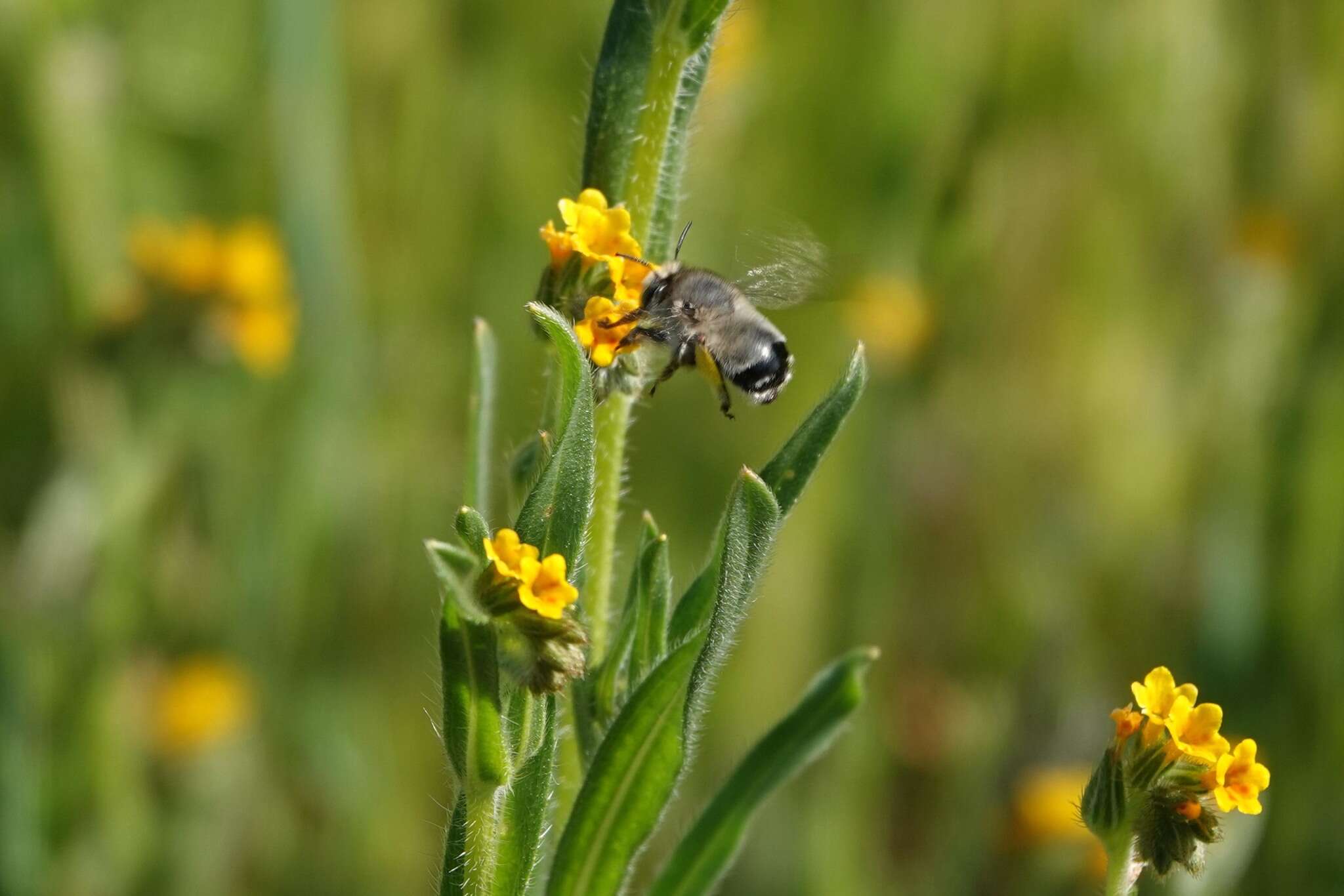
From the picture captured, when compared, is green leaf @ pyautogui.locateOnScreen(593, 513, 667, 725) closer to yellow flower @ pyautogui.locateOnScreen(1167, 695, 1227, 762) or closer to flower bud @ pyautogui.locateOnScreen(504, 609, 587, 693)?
flower bud @ pyautogui.locateOnScreen(504, 609, 587, 693)

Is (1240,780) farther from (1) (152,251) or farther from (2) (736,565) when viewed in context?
(1) (152,251)

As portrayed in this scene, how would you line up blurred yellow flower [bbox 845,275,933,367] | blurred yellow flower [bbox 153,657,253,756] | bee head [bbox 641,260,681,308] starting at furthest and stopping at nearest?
blurred yellow flower [bbox 845,275,933,367], blurred yellow flower [bbox 153,657,253,756], bee head [bbox 641,260,681,308]

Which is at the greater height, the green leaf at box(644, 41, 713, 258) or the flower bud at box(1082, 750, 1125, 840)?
the green leaf at box(644, 41, 713, 258)

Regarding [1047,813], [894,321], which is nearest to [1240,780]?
[1047,813]

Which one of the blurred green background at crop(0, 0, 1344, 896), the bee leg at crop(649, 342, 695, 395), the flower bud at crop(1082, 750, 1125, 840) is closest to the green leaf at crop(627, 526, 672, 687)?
the bee leg at crop(649, 342, 695, 395)

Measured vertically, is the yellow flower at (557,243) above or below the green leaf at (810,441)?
above

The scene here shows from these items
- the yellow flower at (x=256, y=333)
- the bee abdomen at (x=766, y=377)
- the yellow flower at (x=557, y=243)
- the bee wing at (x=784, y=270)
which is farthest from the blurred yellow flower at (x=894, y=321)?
the yellow flower at (x=557, y=243)

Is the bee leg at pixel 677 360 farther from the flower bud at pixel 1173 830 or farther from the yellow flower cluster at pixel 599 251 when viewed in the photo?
the flower bud at pixel 1173 830
